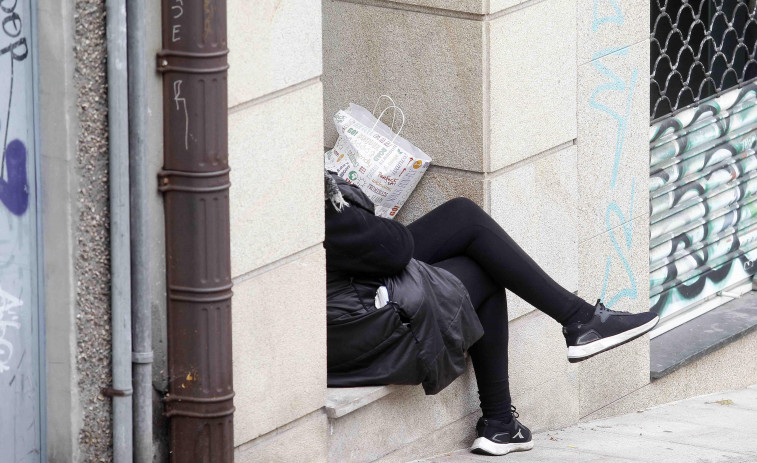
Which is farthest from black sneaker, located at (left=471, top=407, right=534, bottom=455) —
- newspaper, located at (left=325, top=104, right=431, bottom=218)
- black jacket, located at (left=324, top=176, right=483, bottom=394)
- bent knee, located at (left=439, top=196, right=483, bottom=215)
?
newspaper, located at (left=325, top=104, right=431, bottom=218)

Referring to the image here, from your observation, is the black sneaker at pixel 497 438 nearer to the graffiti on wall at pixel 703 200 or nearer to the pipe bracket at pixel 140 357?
the graffiti on wall at pixel 703 200

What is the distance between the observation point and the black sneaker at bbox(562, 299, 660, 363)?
16.7 feet

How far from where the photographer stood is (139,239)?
3559 mm

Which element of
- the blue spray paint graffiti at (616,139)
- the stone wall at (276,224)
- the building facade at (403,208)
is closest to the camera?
the building facade at (403,208)

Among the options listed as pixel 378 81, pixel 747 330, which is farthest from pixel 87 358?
pixel 747 330

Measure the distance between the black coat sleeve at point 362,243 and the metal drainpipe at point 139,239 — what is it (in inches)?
38.2

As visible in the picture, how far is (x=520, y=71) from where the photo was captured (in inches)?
209

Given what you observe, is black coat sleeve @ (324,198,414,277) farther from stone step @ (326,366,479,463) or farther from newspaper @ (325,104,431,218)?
newspaper @ (325,104,431,218)

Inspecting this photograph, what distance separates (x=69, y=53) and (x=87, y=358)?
817 millimetres

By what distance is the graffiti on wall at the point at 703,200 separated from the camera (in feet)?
22.0

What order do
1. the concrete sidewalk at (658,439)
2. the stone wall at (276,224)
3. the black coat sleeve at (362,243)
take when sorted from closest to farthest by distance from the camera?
the stone wall at (276,224) < the black coat sleeve at (362,243) < the concrete sidewalk at (658,439)

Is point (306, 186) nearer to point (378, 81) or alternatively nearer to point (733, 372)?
point (378, 81)

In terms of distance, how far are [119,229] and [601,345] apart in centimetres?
228

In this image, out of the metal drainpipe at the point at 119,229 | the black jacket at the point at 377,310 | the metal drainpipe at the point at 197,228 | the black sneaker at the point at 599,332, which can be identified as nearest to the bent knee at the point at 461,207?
the black jacket at the point at 377,310
